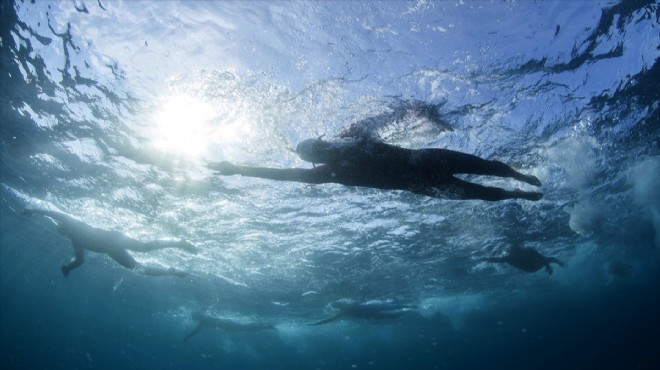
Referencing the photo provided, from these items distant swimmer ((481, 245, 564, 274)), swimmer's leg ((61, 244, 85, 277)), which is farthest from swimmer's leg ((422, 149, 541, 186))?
swimmer's leg ((61, 244, 85, 277))

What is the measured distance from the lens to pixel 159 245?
14320 mm

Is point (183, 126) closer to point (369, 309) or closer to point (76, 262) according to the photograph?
point (76, 262)

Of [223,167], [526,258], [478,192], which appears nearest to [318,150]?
[223,167]

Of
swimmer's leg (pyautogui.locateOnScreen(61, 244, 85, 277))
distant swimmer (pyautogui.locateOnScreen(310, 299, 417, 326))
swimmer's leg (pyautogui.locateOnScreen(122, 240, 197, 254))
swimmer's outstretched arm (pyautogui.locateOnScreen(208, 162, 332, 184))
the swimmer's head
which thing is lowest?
swimmer's outstretched arm (pyautogui.locateOnScreen(208, 162, 332, 184))

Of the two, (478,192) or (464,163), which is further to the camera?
(478,192)

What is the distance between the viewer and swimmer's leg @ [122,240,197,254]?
1312 centimetres

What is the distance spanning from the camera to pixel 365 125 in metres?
9.54

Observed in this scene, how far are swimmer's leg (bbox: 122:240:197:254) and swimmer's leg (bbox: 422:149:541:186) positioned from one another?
10.3 meters

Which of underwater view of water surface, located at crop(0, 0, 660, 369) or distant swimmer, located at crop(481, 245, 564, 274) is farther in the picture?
distant swimmer, located at crop(481, 245, 564, 274)

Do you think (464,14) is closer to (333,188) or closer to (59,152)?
(333,188)

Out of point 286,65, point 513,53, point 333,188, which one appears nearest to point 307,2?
point 286,65

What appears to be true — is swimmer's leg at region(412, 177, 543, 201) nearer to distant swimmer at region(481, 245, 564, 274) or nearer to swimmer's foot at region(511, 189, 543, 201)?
swimmer's foot at region(511, 189, 543, 201)

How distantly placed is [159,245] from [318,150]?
10940 millimetres

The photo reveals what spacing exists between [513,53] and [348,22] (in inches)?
155
